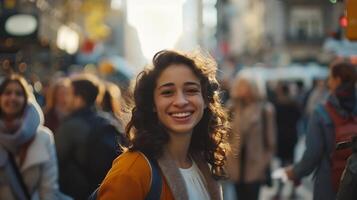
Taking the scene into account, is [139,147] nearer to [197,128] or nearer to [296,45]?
[197,128]

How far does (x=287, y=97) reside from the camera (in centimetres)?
1518

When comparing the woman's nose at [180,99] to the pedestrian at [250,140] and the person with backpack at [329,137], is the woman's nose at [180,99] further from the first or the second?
the pedestrian at [250,140]

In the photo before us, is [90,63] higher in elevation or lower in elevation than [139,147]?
lower

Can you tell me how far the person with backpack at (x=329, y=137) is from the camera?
20.4 feet

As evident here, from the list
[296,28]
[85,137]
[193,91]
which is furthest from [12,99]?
[296,28]

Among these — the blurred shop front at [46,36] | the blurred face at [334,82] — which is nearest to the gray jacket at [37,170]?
the blurred face at [334,82]

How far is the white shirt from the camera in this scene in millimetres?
3928

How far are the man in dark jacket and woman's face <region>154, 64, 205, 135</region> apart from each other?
2.82m

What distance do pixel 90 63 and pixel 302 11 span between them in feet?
116

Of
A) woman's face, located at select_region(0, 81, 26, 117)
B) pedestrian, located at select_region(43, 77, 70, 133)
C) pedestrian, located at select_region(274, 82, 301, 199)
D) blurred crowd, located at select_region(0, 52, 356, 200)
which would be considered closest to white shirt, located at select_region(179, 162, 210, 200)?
blurred crowd, located at select_region(0, 52, 356, 200)

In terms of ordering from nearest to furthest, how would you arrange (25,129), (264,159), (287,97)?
(25,129), (264,159), (287,97)

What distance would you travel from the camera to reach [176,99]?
4.00 meters

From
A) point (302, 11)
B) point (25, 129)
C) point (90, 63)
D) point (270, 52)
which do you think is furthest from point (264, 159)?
point (270, 52)

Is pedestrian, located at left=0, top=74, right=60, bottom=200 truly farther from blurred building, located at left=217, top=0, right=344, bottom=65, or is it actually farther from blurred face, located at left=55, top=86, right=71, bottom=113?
blurred building, located at left=217, top=0, right=344, bottom=65
